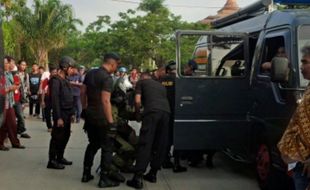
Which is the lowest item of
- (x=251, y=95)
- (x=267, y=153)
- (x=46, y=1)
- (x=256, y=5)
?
(x=267, y=153)

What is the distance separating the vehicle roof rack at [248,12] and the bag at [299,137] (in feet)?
12.3

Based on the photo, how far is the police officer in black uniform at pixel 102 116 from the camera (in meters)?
6.31

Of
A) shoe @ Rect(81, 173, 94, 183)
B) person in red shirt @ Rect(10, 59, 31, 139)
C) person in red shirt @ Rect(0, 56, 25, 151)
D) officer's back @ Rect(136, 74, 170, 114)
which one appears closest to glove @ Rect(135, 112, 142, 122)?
officer's back @ Rect(136, 74, 170, 114)

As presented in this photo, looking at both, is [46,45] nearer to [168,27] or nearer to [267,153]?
[168,27]

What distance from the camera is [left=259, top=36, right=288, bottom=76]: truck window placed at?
5.80 meters

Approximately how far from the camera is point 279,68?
5.10 m

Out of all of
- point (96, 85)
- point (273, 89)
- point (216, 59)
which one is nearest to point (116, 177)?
point (96, 85)

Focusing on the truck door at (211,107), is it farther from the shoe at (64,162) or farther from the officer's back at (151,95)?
the shoe at (64,162)

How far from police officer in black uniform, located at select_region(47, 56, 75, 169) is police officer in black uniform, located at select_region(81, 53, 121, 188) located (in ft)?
2.85

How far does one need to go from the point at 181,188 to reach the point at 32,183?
75.8 inches

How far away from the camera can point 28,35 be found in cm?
3384

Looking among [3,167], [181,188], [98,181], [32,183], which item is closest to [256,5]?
[181,188]

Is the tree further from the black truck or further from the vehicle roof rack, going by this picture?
the black truck

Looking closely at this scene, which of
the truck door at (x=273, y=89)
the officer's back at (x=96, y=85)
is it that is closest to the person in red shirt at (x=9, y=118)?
the officer's back at (x=96, y=85)
